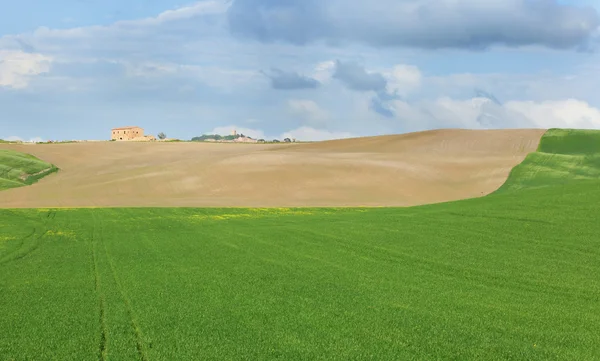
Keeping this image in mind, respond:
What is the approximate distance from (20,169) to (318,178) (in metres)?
42.3

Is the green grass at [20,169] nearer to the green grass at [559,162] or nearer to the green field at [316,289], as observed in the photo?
the green field at [316,289]

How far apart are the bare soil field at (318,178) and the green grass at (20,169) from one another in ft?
6.76

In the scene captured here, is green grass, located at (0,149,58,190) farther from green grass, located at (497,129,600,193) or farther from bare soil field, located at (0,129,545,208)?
green grass, located at (497,129,600,193)

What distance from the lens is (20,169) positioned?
272 ft

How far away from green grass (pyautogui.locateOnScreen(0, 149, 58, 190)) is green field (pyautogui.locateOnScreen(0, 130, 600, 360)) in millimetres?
43398

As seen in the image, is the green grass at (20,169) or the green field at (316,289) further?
the green grass at (20,169)

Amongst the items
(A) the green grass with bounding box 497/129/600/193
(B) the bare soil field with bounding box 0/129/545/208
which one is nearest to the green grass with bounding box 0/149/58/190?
(B) the bare soil field with bounding box 0/129/545/208

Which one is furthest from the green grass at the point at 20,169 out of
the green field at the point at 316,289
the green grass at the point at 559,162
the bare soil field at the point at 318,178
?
the green grass at the point at 559,162

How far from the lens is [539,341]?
13539 mm

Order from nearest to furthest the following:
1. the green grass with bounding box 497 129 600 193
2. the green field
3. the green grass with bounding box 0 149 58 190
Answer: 1. the green field
2. the green grass with bounding box 497 129 600 193
3. the green grass with bounding box 0 149 58 190

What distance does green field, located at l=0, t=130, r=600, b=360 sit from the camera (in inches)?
517

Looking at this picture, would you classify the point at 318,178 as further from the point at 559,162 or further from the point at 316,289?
the point at 316,289

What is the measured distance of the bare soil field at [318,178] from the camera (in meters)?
57.9

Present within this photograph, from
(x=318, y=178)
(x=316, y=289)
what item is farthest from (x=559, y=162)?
(x=316, y=289)
